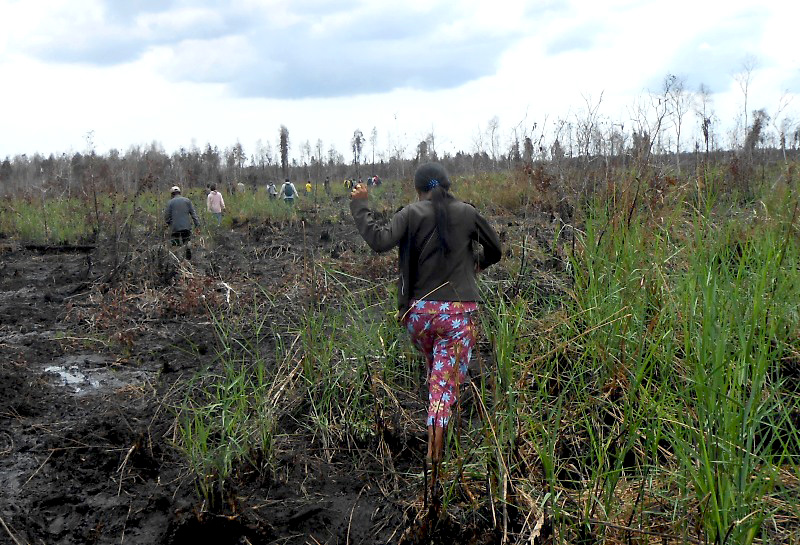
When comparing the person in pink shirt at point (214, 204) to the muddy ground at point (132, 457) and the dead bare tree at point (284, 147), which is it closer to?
the muddy ground at point (132, 457)

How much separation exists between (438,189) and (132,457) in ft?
7.19

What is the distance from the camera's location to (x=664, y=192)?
16.6ft

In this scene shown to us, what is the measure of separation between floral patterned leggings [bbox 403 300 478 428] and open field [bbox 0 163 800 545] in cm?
20

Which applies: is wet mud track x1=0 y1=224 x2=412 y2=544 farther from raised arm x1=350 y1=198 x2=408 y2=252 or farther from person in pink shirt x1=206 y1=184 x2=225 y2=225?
person in pink shirt x1=206 y1=184 x2=225 y2=225

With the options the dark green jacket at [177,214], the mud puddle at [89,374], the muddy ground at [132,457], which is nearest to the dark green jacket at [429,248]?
the muddy ground at [132,457]

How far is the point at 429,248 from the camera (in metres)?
3.53

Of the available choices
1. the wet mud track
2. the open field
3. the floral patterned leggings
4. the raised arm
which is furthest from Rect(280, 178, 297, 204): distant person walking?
the floral patterned leggings

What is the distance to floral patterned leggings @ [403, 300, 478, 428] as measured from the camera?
3.44m

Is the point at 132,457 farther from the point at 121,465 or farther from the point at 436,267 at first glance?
the point at 436,267

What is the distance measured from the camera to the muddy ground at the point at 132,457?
3.16 m

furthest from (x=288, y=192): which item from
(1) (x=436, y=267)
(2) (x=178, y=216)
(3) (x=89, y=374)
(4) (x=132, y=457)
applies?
(1) (x=436, y=267)

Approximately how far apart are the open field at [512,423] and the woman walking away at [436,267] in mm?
240

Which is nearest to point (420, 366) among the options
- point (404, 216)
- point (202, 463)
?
point (404, 216)

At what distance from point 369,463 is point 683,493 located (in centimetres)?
167
